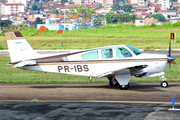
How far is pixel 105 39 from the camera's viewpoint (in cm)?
4328

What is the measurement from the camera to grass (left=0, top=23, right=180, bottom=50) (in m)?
39.6

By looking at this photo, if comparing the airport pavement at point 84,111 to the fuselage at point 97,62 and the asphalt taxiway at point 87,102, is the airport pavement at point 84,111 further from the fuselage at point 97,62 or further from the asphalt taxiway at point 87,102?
the fuselage at point 97,62

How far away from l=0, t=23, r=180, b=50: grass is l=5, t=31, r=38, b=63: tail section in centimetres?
2311

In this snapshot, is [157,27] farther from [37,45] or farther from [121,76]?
[121,76]

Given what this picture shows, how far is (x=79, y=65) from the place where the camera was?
47.9ft

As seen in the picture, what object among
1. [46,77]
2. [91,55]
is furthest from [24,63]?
[46,77]

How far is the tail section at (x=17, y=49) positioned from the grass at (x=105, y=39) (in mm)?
23111

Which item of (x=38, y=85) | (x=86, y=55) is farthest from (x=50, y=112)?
(x=38, y=85)

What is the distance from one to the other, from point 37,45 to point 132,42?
12.6m

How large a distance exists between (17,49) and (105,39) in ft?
95.6

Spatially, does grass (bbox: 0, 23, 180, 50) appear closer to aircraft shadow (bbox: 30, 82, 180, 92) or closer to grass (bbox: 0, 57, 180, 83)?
grass (bbox: 0, 57, 180, 83)

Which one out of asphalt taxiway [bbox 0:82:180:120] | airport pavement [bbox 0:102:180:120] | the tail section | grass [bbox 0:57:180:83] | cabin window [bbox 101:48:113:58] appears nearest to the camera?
airport pavement [bbox 0:102:180:120]

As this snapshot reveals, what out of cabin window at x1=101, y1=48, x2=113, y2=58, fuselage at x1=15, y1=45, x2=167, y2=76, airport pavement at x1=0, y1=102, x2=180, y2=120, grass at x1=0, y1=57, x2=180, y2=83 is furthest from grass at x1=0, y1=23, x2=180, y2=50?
airport pavement at x1=0, y1=102, x2=180, y2=120

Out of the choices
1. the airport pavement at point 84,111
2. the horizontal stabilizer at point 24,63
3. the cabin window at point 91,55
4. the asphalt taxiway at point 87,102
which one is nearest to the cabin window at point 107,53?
the cabin window at point 91,55
